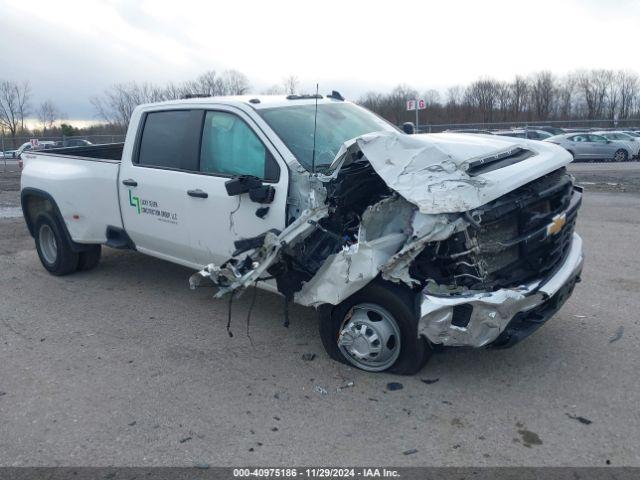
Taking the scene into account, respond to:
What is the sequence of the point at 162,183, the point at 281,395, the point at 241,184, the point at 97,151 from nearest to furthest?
the point at 281,395, the point at 241,184, the point at 162,183, the point at 97,151

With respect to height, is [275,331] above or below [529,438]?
above

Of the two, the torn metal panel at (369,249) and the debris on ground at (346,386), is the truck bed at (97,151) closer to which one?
the torn metal panel at (369,249)

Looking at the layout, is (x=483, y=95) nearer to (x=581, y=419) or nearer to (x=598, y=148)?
(x=598, y=148)

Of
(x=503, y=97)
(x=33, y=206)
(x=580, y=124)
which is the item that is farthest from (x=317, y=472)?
(x=503, y=97)

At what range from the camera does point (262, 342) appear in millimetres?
4875

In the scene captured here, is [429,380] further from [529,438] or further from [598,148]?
[598,148]

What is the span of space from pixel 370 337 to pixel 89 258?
443 centimetres

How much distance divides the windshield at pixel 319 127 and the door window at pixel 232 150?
197 millimetres

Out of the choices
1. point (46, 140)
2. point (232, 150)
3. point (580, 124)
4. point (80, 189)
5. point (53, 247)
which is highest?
point (580, 124)

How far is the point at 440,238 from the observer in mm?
3445

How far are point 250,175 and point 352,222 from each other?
940 mm

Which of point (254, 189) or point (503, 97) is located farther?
point (503, 97)

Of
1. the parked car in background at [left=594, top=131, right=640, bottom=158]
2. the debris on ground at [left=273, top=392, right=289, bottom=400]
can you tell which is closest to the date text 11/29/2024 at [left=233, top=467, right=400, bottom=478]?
the debris on ground at [left=273, top=392, right=289, bottom=400]

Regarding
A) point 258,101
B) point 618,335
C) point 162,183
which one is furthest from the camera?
point 162,183
